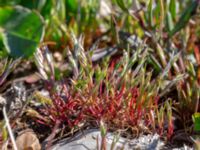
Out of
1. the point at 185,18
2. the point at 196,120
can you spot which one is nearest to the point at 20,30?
the point at 185,18

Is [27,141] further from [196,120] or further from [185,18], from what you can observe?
[185,18]

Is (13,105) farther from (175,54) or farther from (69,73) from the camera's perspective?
(175,54)

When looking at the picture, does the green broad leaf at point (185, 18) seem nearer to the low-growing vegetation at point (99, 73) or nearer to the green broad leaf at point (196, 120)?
the low-growing vegetation at point (99, 73)

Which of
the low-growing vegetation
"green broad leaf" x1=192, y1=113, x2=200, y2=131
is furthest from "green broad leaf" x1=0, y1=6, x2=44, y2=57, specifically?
"green broad leaf" x1=192, y1=113, x2=200, y2=131

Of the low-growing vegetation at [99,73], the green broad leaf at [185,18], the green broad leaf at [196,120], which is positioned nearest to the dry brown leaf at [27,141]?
the low-growing vegetation at [99,73]

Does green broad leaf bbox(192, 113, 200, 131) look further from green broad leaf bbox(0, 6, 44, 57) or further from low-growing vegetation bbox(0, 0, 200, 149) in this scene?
green broad leaf bbox(0, 6, 44, 57)

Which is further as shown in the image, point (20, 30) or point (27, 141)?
point (20, 30)
